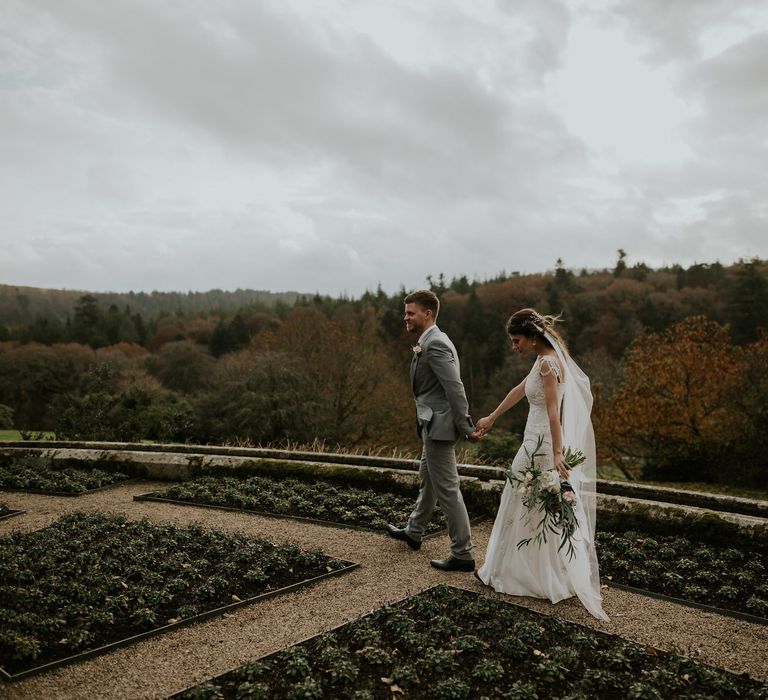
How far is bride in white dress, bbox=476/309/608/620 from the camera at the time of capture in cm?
507

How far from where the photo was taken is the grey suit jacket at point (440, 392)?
568 cm

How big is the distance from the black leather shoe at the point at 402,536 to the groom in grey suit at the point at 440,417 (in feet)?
1.31

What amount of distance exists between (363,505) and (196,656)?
3758 mm

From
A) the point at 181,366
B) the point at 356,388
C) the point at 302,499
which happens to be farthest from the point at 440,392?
the point at 181,366

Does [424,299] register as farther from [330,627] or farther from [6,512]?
[6,512]

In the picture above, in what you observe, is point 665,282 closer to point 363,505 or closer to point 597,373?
point 597,373

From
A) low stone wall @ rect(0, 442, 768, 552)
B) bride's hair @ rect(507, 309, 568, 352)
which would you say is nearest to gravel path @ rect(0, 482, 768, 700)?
low stone wall @ rect(0, 442, 768, 552)

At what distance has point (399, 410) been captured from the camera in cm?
2761

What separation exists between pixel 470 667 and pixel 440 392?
262cm

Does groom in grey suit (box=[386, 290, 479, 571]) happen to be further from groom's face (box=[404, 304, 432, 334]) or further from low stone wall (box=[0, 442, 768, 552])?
low stone wall (box=[0, 442, 768, 552])

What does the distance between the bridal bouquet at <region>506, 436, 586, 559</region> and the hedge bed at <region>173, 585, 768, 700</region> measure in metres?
0.74

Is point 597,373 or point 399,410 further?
point 597,373

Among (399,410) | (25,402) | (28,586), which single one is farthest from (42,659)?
(25,402)

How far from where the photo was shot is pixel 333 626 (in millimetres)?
4504
